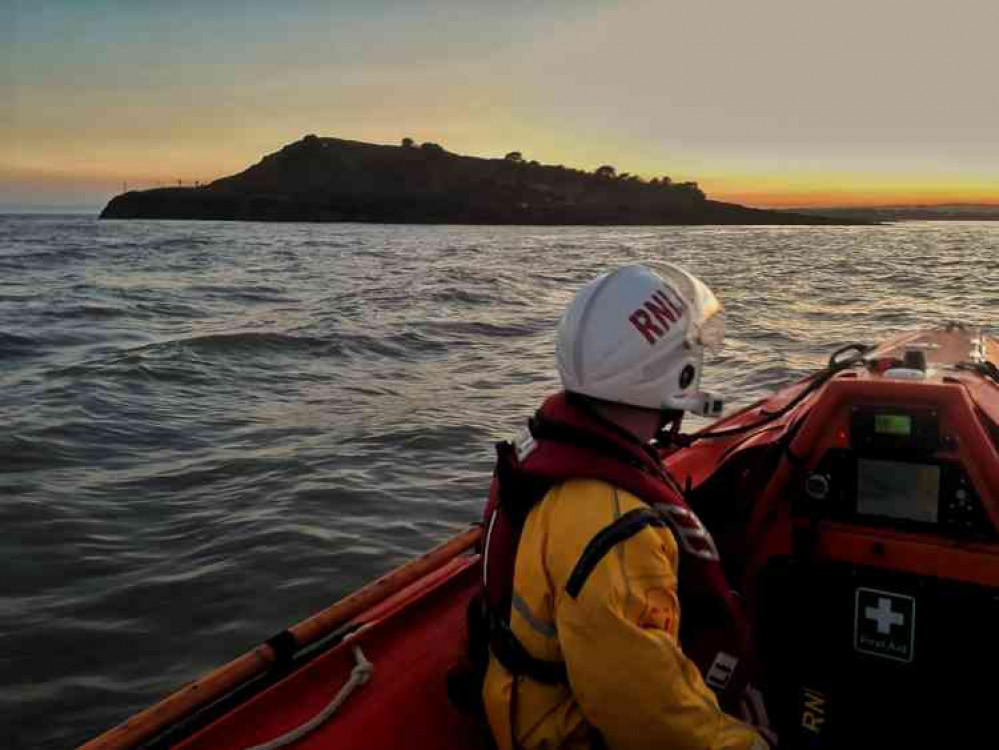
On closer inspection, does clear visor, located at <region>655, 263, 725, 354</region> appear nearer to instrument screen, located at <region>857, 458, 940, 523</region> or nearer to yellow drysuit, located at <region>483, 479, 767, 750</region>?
→ yellow drysuit, located at <region>483, 479, 767, 750</region>

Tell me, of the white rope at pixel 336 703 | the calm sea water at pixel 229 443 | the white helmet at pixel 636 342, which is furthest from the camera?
the calm sea water at pixel 229 443

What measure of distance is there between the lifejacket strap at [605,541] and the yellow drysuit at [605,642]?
0.03 feet

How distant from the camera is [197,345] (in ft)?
39.1

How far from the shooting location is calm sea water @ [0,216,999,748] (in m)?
4.47

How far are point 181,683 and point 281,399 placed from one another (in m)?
5.59

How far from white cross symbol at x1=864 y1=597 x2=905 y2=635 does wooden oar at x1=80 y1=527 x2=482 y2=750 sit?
1.58 metres

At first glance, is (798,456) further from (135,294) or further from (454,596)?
(135,294)

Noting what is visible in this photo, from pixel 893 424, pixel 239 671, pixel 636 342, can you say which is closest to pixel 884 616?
pixel 893 424

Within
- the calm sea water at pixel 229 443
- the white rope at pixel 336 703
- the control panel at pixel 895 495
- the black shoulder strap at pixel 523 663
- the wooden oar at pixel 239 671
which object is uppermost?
the control panel at pixel 895 495

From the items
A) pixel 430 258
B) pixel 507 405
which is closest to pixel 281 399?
pixel 507 405

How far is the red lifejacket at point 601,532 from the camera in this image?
1.70 m

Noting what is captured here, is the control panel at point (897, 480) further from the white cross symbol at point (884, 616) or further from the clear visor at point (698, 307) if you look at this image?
the clear visor at point (698, 307)

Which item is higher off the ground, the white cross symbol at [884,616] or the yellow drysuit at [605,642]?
the yellow drysuit at [605,642]

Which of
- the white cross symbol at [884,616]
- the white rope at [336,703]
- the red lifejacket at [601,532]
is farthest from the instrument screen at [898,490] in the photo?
the white rope at [336,703]
